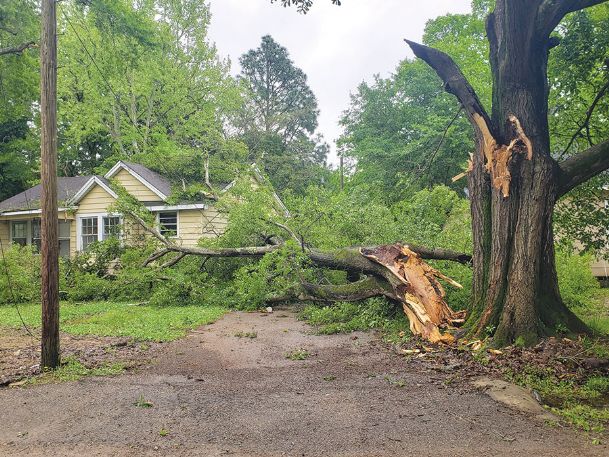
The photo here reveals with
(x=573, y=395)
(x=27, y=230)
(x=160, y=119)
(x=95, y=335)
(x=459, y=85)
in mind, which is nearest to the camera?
(x=573, y=395)

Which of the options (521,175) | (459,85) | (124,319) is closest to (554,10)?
(459,85)

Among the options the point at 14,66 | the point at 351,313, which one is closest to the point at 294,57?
the point at 14,66

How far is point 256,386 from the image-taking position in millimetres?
5191

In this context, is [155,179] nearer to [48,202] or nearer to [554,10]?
[48,202]

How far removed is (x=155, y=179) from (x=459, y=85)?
47.4 feet

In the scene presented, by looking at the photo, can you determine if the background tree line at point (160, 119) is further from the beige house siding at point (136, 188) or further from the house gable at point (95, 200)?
the house gable at point (95, 200)

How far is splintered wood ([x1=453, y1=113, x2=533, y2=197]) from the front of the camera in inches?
257

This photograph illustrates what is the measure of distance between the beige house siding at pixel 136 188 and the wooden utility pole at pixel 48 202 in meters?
12.6

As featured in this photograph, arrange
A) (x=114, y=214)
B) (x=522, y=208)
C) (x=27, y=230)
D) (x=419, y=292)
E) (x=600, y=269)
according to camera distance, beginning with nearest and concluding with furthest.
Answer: (x=522, y=208)
(x=419, y=292)
(x=600, y=269)
(x=114, y=214)
(x=27, y=230)

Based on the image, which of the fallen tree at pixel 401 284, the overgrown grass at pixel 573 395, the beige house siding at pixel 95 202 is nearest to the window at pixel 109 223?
the beige house siding at pixel 95 202

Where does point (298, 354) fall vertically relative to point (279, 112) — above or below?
below

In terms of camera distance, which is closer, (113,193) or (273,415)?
(273,415)

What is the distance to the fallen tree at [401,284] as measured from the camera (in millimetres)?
7496

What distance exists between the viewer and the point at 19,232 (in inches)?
834
